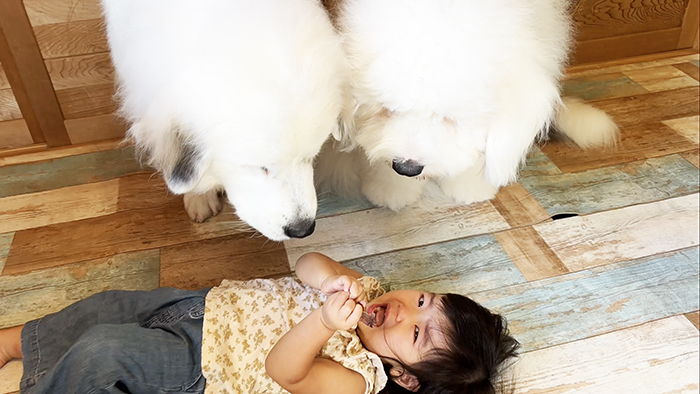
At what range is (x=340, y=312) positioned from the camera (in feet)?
3.36

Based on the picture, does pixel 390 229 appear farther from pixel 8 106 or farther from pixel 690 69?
pixel 690 69

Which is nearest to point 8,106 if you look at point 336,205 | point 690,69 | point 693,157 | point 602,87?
point 336,205

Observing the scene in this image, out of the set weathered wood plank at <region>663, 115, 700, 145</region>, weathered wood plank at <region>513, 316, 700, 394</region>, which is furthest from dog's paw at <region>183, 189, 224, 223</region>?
weathered wood plank at <region>663, 115, 700, 145</region>

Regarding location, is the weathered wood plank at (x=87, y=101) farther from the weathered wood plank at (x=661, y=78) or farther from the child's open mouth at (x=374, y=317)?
the weathered wood plank at (x=661, y=78)

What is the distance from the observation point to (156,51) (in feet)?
3.82

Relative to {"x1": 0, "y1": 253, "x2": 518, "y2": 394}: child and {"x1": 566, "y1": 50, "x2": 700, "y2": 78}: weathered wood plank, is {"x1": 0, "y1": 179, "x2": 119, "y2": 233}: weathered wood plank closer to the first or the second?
{"x1": 0, "y1": 253, "x2": 518, "y2": 394}: child

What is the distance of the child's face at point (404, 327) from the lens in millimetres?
1151

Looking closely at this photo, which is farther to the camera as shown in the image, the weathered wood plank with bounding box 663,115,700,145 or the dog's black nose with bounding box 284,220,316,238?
the weathered wood plank with bounding box 663,115,700,145

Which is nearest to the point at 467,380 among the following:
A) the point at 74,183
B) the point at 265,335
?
the point at 265,335

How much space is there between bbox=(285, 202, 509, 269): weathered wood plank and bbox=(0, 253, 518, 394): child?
356mm

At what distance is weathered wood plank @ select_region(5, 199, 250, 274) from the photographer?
157 cm

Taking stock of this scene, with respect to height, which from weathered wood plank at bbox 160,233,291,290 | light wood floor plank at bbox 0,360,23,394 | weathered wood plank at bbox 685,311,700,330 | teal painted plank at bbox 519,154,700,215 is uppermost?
light wood floor plank at bbox 0,360,23,394

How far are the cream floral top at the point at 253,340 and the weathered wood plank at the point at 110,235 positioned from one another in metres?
0.44

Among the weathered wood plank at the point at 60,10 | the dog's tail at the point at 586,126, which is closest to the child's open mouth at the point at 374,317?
the dog's tail at the point at 586,126
